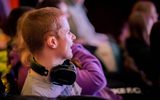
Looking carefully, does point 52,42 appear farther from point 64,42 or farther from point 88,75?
point 88,75

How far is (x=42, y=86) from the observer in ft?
4.76

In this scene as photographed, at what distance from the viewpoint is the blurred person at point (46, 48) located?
1418 mm

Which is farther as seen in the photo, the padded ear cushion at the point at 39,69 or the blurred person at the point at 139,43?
the blurred person at the point at 139,43

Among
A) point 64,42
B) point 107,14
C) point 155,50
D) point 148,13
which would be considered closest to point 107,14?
point 107,14

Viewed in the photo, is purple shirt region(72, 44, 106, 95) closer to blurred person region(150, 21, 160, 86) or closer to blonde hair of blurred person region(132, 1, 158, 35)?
blurred person region(150, 21, 160, 86)

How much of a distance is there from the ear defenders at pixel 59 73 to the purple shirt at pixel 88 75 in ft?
0.54

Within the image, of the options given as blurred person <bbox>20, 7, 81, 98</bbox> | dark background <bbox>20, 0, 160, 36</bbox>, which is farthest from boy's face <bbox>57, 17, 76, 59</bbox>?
dark background <bbox>20, 0, 160, 36</bbox>

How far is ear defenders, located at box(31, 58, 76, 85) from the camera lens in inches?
54.9

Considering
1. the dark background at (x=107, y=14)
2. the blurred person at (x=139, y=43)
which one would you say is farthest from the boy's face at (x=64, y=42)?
the dark background at (x=107, y=14)

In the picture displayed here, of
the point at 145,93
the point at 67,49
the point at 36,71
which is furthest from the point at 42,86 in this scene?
the point at 145,93

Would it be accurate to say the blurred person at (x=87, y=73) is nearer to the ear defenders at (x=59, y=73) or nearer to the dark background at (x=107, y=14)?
the ear defenders at (x=59, y=73)

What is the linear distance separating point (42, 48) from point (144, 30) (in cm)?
141

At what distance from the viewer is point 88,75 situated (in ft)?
5.21

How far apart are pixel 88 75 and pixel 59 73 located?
0.22 metres
